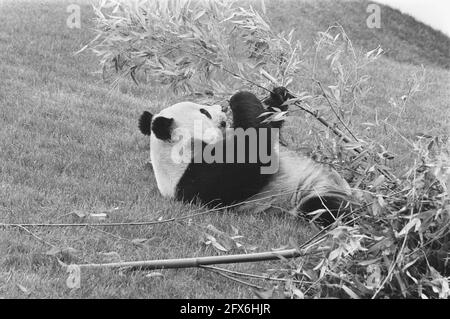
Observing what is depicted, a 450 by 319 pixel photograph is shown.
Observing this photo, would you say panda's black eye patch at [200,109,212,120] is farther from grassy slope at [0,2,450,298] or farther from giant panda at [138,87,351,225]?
grassy slope at [0,2,450,298]

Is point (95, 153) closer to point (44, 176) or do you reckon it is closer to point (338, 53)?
point (44, 176)

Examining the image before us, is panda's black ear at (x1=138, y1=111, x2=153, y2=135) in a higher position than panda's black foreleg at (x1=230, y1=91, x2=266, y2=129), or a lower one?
lower

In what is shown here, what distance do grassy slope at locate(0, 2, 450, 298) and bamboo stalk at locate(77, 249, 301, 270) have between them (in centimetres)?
6

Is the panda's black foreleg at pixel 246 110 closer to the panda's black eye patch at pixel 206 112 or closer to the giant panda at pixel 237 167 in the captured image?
the giant panda at pixel 237 167

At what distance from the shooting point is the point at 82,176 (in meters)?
5.31

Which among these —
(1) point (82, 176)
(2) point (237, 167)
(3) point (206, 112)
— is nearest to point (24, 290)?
(2) point (237, 167)

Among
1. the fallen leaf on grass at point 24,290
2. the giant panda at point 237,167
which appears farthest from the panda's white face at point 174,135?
the fallen leaf on grass at point 24,290

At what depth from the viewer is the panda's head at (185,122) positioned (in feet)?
16.1

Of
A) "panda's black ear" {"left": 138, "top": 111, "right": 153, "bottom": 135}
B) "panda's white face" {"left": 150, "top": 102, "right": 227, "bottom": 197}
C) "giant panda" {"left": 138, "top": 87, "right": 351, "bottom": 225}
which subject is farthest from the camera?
"panda's black ear" {"left": 138, "top": 111, "right": 153, "bottom": 135}

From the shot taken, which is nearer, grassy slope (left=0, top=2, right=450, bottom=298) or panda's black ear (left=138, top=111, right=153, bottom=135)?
grassy slope (left=0, top=2, right=450, bottom=298)

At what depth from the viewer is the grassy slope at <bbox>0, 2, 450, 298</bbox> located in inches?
144

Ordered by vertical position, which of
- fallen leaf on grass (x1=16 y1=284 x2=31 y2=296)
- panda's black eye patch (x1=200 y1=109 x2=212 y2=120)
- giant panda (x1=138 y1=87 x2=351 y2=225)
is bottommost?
fallen leaf on grass (x1=16 y1=284 x2=31 y2=296)

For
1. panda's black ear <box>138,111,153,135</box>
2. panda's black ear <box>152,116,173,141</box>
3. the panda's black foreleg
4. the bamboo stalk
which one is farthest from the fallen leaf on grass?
the panda's black foreleg

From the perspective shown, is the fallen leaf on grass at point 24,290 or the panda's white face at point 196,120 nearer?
the fallen leaf on grass at point 24,290
